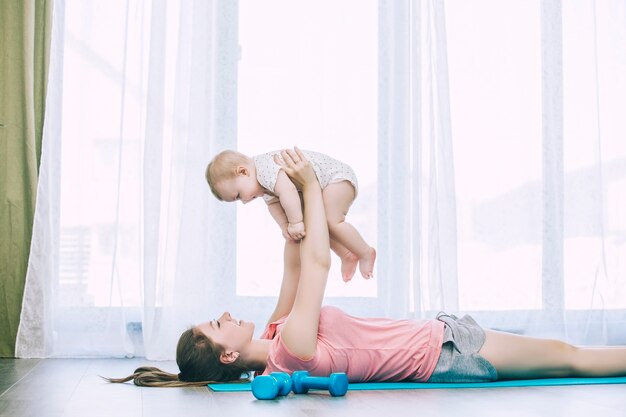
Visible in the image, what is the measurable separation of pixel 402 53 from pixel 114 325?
198cm

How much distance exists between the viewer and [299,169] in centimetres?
220

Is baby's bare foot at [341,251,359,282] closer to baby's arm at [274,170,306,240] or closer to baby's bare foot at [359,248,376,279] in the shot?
baby's bare foot at [359,248,376,279]

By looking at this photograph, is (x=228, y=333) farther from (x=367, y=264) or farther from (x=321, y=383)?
(x=367, y=264)

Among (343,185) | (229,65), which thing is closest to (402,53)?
(229,65)

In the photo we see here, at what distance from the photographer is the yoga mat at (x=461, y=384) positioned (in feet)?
7.11

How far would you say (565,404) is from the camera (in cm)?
191

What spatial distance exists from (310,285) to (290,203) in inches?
11.5

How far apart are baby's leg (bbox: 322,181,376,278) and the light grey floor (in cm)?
52

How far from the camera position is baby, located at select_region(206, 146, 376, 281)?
2338 mm

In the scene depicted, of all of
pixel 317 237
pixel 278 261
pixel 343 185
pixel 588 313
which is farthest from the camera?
pixel 588 313

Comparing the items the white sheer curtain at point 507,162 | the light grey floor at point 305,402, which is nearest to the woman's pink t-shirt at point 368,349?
the light grey floor at point 305,402

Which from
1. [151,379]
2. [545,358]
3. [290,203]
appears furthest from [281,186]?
[545,358]

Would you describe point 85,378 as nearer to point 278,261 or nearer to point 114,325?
point 114,325

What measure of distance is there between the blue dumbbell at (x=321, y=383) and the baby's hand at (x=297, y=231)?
404 mm
